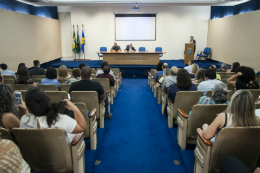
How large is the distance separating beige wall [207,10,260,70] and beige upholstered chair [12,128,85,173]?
7.16 m

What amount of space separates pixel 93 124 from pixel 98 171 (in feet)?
1.85

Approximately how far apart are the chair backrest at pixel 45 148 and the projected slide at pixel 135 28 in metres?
9.97

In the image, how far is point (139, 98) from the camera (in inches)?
205

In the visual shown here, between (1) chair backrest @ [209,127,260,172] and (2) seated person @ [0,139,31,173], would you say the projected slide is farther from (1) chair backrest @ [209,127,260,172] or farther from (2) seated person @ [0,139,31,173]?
(2) seated person @ [0,139,31,173]

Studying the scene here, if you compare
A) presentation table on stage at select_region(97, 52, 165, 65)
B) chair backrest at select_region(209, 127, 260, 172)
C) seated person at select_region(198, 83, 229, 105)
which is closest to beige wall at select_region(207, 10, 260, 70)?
presentation table on stage at select_region(97, 52, 165, 65)

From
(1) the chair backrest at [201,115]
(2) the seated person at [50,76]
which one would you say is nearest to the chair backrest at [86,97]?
(2) the seated person at [50,76]

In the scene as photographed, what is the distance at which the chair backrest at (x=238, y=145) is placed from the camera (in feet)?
5.05

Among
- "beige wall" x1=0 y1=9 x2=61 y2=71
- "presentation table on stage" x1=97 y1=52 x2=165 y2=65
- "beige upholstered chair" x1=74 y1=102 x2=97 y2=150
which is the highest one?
"beige wall" x1=0 y1=9 x2=61 y2=71

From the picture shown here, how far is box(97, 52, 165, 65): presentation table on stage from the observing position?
845 cm

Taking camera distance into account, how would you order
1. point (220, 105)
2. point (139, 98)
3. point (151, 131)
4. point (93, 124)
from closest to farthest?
1. point (220, 105)
2. point (93, 124)
3. point (151, 131)
4. point (139, 98)

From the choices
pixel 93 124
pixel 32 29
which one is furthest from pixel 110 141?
pixel 32 29

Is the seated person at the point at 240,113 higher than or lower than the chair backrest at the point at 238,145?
higher

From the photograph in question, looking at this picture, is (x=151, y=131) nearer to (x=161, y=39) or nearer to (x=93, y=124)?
(x=93, y=124)

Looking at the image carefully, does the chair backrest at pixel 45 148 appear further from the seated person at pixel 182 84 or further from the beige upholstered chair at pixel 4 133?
the seated person at pixel 182 84
